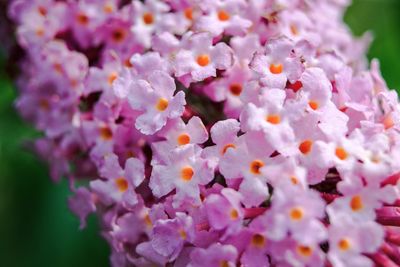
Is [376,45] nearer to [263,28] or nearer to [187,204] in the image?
[263,28]

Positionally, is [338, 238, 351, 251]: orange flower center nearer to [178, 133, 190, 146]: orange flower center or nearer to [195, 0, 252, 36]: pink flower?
[178, 133, 190, 146]: orange flower center

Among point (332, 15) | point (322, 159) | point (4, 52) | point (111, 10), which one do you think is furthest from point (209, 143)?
point (4, 52)

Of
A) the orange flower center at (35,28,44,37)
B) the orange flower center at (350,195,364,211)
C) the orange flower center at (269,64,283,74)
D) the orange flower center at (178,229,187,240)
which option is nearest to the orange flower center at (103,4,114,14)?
the orange flower center at (35,28,44,37)

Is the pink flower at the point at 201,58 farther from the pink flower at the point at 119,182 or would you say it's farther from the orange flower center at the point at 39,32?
the orange flower center at the point at 39,32

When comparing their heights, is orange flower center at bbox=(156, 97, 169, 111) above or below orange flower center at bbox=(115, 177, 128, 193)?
above

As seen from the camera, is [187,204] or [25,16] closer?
[187,204]

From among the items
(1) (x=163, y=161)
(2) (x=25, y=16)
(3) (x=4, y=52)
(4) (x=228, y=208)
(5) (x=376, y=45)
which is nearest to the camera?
(4) (x=228, y=208)
